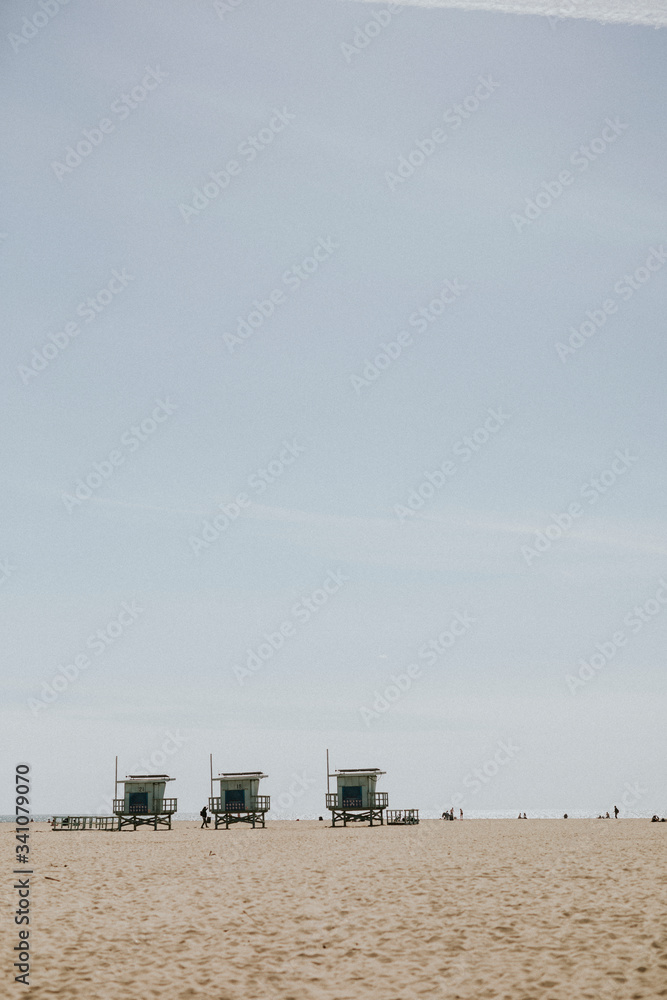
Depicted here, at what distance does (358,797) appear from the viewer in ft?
135

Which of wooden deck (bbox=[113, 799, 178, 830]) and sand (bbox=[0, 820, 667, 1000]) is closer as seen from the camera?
sand (bbox=[0, 820, 667, 1000])

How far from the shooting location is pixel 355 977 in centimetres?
1059

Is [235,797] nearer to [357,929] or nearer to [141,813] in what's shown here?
[141,813]

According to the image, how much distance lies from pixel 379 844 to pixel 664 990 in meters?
18.2

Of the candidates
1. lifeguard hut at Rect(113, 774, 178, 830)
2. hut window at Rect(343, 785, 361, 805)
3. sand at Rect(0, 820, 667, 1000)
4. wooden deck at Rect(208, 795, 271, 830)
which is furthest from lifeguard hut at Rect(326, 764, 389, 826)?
sand at Rect(0, 820, 667, 1000)

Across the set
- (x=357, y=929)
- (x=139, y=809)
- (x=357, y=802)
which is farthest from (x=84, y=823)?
(x=357, y=929)

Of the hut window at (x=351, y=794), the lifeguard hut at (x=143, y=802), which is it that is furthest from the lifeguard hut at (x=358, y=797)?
the lifeguard hut at (x=143, y=802)

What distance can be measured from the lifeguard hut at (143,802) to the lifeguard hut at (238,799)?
2591 millimetres

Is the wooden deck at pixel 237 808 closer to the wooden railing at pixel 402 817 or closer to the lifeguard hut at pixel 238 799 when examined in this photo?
the lifeguard hut at pixel 238 799

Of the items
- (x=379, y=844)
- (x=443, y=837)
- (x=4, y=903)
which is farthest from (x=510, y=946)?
(x=443, y=837)

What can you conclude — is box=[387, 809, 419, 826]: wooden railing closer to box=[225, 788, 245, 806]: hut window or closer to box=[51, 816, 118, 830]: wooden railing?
box=[225, 788, 245, 806]: hut window

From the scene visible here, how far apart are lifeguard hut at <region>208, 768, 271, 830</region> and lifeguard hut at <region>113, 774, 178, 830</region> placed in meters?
2.59

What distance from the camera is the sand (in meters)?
10.2

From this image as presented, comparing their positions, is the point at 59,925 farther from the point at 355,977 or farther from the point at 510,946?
the point at 510,946
